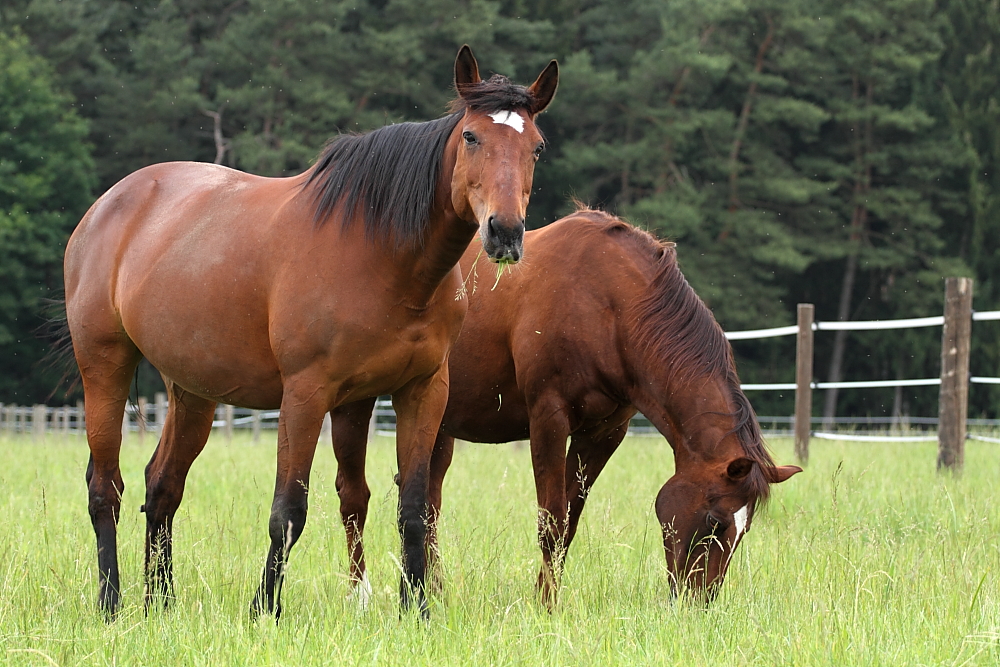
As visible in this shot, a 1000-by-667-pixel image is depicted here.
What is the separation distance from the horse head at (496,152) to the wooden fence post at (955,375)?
5660 mm

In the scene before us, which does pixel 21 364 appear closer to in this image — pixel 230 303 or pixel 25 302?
pixel 25 302

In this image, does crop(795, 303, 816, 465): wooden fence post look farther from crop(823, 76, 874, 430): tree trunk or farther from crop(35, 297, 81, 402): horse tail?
crop(823, 76, 874, 430): tree trunk

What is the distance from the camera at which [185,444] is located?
5.12 metres

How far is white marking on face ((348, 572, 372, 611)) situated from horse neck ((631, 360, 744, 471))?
1.42 metres

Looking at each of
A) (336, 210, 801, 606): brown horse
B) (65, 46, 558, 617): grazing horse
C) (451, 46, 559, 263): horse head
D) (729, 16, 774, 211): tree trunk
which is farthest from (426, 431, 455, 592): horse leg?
(729, 16, 774, 211): tree trunk

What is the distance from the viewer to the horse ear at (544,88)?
3969 millimetres

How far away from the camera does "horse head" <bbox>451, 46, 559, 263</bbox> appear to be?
3.51m

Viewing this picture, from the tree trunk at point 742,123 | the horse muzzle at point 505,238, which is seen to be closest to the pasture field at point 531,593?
the horse muzzle at point 505,238

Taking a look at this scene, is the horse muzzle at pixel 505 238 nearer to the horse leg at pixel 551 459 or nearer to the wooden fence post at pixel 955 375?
the horse leg at pixel 551 459

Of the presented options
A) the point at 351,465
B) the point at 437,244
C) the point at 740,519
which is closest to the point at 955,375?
the point at 740,519

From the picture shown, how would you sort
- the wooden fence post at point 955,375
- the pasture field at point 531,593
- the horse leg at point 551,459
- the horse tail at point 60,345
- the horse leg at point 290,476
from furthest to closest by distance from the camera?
the wooden fence post at point 955,375, the horse tail at point 60,345, the horse leg at point 551,459, the horse leg at point 290,476, the pasture field at point 531,593

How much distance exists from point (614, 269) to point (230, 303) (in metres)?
1.84

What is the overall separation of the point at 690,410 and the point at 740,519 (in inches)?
21.7

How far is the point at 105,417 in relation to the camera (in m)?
4.86
